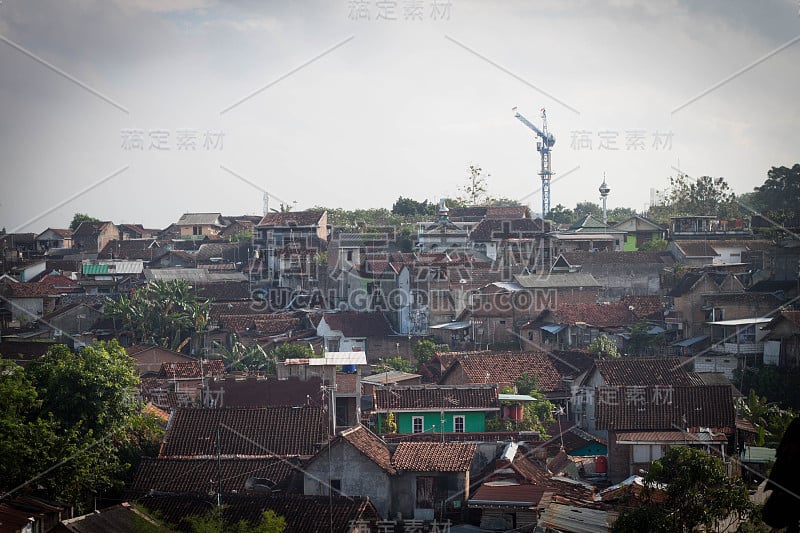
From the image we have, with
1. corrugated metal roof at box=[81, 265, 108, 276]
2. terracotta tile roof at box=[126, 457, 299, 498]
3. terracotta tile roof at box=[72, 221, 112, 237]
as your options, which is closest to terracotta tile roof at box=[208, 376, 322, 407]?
terracotta tile roof at box=[126, 457, 299, 498]

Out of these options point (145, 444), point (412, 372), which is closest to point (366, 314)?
point (412, 372)

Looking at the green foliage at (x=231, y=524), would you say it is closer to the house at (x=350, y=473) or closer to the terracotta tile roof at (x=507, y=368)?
the house at (x=350, y=473)

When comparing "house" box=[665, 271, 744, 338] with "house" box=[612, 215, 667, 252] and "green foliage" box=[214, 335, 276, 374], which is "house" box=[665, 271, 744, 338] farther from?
"house" box=[612, 215, 667, 252]

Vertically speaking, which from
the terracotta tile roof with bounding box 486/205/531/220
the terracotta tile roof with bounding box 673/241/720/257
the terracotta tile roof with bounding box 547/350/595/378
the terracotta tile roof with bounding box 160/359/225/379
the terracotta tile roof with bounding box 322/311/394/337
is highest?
the terracotta tile roof with bounding box 486/205/531/220

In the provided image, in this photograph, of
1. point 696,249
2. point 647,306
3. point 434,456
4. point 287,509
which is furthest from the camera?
point 696,249

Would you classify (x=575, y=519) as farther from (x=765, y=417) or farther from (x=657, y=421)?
(x=765, y=417)

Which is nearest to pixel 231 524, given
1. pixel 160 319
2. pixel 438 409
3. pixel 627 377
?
pixel 438 409
